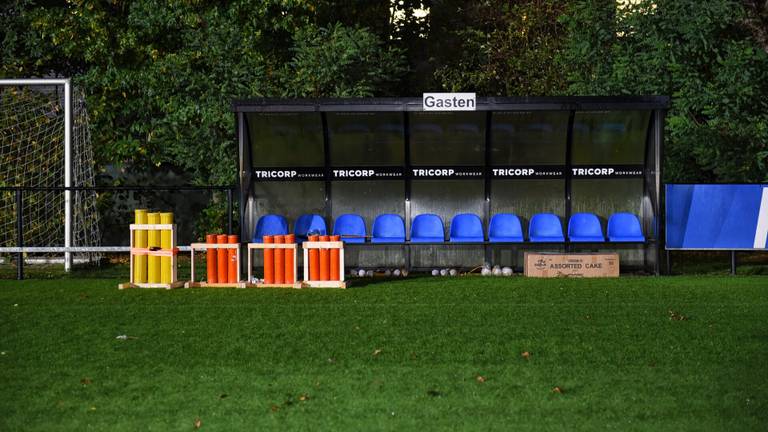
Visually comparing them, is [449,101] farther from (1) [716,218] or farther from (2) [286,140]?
(1) [716,218]

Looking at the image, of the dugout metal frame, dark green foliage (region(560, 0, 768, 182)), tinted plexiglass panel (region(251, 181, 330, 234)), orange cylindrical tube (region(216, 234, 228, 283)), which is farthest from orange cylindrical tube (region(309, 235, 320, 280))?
dark green foliage (region(560, 0, 768, 182))

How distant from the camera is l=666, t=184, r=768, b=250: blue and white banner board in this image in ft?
55.2

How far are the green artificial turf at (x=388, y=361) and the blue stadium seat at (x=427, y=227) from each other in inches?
136

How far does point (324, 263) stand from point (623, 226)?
5473 mm

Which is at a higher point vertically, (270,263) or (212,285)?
(270,263)

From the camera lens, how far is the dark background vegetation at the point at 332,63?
64.1 ft

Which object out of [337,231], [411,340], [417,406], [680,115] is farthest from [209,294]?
[680,115]

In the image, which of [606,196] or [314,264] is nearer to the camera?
[314,264]

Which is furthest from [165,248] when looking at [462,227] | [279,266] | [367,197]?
[462,227]

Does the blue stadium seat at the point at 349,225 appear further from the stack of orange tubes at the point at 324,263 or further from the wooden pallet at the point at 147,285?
the wooden pallet at the point at 147,285

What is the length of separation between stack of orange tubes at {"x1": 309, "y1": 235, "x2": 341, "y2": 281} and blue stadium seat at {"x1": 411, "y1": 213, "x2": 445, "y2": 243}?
266cm

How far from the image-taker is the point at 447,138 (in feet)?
59.3

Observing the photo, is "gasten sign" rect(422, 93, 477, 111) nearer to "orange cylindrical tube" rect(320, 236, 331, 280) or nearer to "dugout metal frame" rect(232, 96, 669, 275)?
"dugout metal frame" rect(232, 96, 669, 275)

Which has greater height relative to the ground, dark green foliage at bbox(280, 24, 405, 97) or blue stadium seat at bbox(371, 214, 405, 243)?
dark green foliage at bbox(280, 24, 405, 97)
